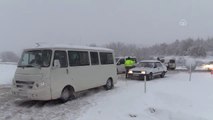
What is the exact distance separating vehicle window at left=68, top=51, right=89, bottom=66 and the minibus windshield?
1227 millimetres

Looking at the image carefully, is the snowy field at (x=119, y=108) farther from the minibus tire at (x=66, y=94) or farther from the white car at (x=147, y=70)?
the white car at (x=147, y=70)

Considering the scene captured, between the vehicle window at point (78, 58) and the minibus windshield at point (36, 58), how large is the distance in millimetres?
1227

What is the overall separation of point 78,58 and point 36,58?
7.10ft

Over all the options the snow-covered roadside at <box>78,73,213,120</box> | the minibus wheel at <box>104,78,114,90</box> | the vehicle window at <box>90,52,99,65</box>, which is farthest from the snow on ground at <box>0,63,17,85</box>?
the snow-covered roadside at <box>78,73,213,120</box>

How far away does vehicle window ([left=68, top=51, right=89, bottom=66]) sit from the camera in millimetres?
11688

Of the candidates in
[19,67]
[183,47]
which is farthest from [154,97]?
[183,47]

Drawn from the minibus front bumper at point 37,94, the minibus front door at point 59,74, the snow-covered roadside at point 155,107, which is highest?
the minibus front door at point 59,74

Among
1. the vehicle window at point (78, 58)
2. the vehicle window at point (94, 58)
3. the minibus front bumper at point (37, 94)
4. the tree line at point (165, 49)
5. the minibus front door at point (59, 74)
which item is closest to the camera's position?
the minibus front bumper at point (37, 94)

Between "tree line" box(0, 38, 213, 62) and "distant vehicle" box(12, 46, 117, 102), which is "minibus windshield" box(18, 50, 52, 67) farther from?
"tree line" box(0, 38, 213, 62)

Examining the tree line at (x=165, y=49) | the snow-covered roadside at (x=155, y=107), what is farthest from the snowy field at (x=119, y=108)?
the tree line at (x=165, y=49)

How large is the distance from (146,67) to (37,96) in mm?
13078

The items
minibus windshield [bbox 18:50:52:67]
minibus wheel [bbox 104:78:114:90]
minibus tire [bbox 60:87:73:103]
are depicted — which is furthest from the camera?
minibus wheel [bbox 104:78:114:90]

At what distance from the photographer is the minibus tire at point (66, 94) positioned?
11095mm

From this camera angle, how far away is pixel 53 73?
411 inches
